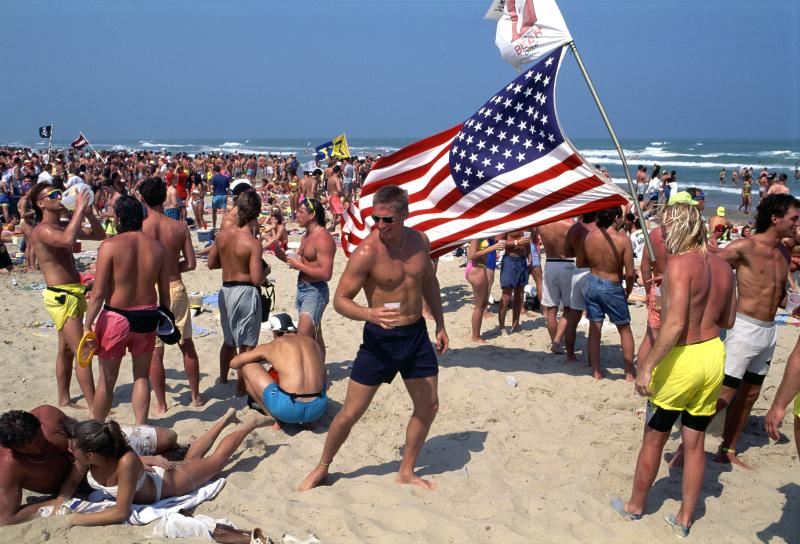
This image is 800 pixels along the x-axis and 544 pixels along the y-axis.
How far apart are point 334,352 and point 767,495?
14.4 feet

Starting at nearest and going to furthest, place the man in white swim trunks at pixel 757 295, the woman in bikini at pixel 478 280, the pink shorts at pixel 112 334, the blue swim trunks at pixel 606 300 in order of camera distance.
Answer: the man in white swim trunks at pixel 757 295 < the pink shorts at pixel 112 334 < the blue swim trunks at pixel 606 300 < the woman in bikini at pixel 478 280

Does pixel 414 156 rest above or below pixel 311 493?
above

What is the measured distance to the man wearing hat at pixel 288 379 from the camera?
16.1 feet

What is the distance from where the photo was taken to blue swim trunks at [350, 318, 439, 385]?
3885 millimetres

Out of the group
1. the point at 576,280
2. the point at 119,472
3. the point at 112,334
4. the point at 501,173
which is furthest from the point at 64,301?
the point at 576,280

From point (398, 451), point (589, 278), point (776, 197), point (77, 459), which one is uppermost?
point (776, 197)

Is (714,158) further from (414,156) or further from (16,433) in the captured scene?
(16,433)

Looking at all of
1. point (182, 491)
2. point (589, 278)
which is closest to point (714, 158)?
point (589, 278)

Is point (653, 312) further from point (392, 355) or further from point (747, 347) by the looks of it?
point (392, 355)

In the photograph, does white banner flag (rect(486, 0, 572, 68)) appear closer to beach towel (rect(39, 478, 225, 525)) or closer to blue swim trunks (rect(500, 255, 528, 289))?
blue swim trunks (rect(500, 255, 528, 289))

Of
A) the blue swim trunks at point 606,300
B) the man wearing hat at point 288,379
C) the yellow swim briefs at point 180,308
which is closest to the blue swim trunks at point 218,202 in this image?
the yellow swim briefs at point 180,308

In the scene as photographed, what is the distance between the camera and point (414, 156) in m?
6.33

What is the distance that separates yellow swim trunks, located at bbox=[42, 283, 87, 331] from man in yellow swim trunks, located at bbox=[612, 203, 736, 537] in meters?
4.24

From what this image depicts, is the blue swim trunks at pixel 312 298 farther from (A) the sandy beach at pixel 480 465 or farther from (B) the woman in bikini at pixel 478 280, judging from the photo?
(B) the woman in bikini at pixel 478 280
